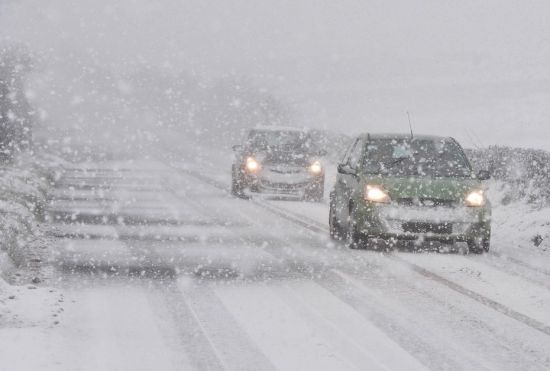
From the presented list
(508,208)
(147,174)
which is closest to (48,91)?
(147,174)

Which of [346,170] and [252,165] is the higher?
[346,170]

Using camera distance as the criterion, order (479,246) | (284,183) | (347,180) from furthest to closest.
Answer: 1. (284,183)
2. (347,180)
3. (479,246)

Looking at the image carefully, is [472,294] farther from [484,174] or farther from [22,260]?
[22,260]

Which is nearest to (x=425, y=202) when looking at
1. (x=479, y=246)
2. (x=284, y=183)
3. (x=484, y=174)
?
(x=479, y=246)

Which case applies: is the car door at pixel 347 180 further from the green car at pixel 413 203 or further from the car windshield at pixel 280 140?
the car windshield at pixel 280 140

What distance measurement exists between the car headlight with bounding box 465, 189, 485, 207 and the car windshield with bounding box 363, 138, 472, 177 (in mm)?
634

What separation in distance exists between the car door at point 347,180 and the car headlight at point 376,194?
0.37 meters

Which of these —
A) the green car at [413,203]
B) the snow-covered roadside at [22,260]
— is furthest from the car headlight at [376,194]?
the snow-covered roadside at [22,260]

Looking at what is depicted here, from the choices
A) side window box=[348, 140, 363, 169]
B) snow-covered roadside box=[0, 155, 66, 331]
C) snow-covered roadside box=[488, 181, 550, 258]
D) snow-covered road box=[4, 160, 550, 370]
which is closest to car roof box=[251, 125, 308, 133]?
snow-covered roadside box=[0, 155, 66, 331]

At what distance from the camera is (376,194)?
1152 centimetres

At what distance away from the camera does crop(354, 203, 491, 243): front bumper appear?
11.3 meters

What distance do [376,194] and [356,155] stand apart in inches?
64.3

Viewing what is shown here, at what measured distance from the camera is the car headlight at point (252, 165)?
20638mm

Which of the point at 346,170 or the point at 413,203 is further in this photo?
the point at 346,170
